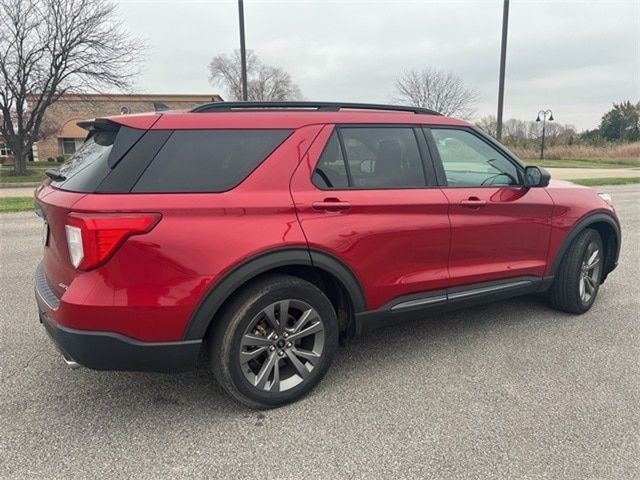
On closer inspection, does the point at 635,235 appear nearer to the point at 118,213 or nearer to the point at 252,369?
the point at 252,369

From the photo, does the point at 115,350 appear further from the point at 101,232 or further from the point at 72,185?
the point at 72,185

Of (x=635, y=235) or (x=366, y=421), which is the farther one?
(x=635, y=235)

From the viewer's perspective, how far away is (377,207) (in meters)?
2.92

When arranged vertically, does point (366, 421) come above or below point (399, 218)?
below

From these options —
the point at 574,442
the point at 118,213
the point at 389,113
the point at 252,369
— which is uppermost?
the point at 389,113

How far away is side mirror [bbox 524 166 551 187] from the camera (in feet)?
12.3

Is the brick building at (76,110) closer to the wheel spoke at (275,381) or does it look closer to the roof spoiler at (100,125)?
the roof spoiler at (100,125)

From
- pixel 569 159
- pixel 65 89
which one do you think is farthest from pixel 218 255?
pixel 569 159

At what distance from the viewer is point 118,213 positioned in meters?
2.28

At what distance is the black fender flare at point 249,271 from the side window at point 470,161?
1185 mm

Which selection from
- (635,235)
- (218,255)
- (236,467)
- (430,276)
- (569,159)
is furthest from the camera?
(569,159)

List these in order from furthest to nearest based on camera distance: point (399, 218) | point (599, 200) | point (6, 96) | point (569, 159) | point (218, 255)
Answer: point (569, 159), point (6, 96), point (599, 200), point (399, 218), point (218, 255)

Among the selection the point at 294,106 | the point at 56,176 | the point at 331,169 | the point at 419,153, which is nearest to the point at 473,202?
the point at 419,153

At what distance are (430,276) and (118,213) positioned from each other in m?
2.00
